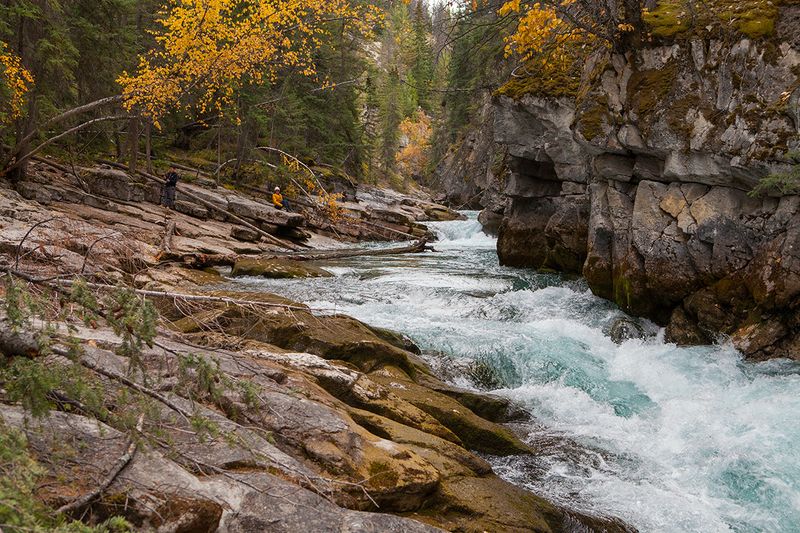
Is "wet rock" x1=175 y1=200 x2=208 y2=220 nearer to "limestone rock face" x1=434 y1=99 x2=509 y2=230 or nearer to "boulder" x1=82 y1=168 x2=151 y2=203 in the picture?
"boulder" x1=82 y1=168 x2=151 y2=203

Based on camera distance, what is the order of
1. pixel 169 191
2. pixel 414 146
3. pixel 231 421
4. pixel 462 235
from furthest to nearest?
pixel 414 146, pixel 462 235, pixel 169 191, pixel 231 421

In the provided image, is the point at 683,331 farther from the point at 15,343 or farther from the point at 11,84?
the point at 11,84

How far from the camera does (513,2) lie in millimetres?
7965

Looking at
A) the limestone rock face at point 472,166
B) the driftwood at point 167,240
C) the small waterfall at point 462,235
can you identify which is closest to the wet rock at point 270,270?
the driftwood at point 167,240

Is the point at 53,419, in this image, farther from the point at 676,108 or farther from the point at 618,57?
the point at 618,57

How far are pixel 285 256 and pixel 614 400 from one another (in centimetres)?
1363

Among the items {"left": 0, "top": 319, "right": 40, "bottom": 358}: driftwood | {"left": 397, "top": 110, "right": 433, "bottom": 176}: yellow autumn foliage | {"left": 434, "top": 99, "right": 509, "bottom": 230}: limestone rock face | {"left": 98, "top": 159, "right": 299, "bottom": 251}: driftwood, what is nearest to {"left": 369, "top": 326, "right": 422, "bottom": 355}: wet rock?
{"left": 0, "top": 319, "right": 40, "bottom": 358}: driftwood

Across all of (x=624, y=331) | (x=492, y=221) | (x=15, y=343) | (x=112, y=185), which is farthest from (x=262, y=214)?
(x=15, y=343)

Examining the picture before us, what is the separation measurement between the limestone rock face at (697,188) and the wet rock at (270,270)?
26.9ft

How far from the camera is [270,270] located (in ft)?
54.2

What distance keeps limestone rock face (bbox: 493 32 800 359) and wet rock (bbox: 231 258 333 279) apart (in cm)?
820

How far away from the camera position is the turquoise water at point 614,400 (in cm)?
639

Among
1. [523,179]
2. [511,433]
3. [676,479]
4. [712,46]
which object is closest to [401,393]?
[511,433]

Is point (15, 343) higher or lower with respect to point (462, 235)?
higher
